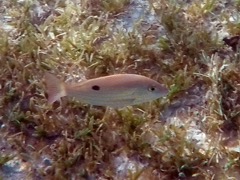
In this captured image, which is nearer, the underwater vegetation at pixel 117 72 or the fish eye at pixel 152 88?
the fish eye at pixel 152 88

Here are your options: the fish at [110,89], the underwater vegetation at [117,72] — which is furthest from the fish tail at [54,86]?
the underwater vegetation at [117,72]

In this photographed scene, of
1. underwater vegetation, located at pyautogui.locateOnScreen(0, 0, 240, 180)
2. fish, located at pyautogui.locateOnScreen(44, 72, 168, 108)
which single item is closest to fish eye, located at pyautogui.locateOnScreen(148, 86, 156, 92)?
fish, located at pyautogui.locateOnScreen(44, 72, 168, 108)

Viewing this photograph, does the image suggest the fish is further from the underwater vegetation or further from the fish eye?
the underwater vegetation

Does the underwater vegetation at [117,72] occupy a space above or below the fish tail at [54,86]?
below

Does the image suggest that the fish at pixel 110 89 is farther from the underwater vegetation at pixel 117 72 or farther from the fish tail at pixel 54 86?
the underwater vegetation at pixel 117 72

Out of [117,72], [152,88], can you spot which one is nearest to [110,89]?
[152,88]

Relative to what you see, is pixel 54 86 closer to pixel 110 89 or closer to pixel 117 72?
pixel 110 89

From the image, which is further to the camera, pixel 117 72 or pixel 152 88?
pixel 117 72
